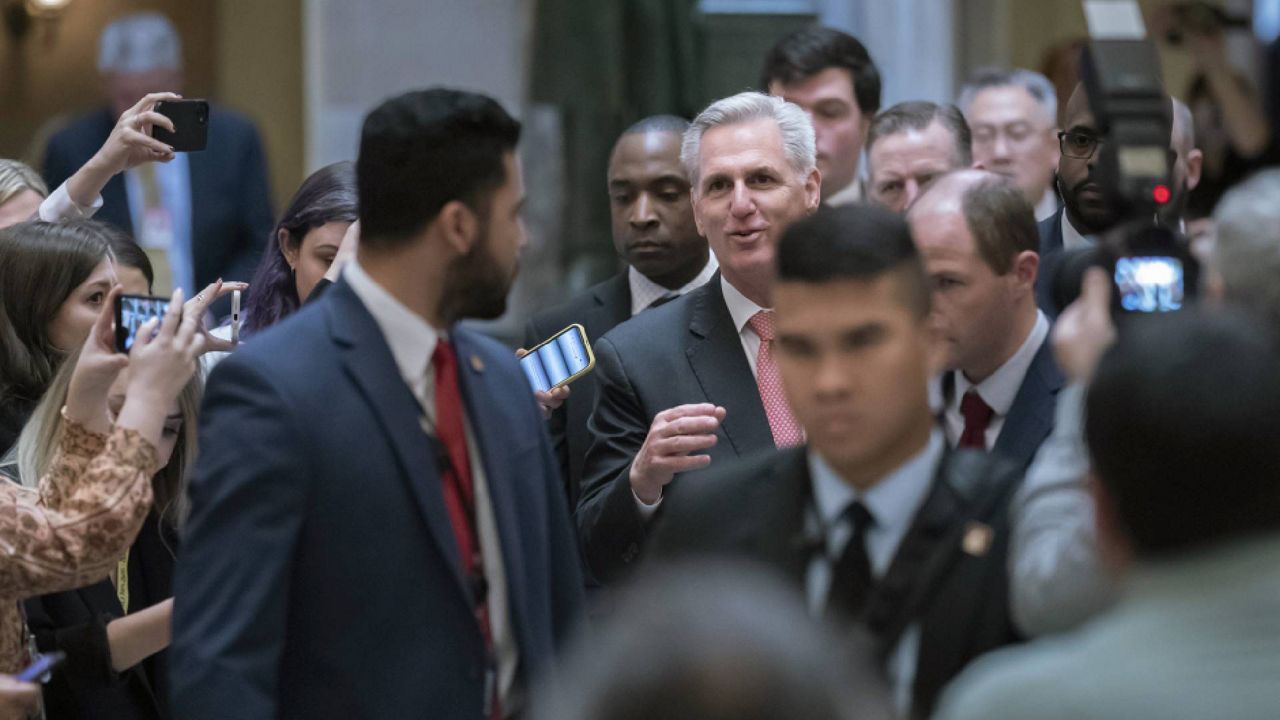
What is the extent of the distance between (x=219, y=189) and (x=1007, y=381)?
170 inches

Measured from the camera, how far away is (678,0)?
30.1ft

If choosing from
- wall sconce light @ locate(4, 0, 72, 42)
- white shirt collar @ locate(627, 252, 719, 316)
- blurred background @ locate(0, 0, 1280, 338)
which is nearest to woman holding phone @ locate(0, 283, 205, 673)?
white shirt collar @ locate(627, 252, 719, 316)

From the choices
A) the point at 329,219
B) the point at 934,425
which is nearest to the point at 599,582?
the point at 329,219

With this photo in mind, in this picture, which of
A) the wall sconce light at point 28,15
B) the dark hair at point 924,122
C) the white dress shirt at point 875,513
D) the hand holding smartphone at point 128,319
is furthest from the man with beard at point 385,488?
the wall sconce light at point 28,15

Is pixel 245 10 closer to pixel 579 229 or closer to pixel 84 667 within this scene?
pixel 579 229

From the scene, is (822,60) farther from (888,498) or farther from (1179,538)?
(1179,538)

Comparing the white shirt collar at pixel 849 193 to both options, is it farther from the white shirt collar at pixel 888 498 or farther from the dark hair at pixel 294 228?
the white shirt collar at pixel 888 498

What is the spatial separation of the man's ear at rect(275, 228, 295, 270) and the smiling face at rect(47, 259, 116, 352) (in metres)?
0.47

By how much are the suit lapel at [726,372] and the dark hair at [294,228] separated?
2.98 feet

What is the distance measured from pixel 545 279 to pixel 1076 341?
6600 millimetres

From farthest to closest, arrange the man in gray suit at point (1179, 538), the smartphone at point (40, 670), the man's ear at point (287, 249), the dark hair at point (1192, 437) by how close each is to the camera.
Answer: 1. the man's ear at point (287, 249)
2. the smartphone at point (40, 670)
3. the dark hair at point (1192, 437)
4. the man in gray suit at point (1179, 538)

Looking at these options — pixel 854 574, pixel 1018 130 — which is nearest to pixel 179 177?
pixel 1018 130

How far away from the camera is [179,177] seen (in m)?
7.35

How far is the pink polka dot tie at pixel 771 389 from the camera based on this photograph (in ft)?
13.8
